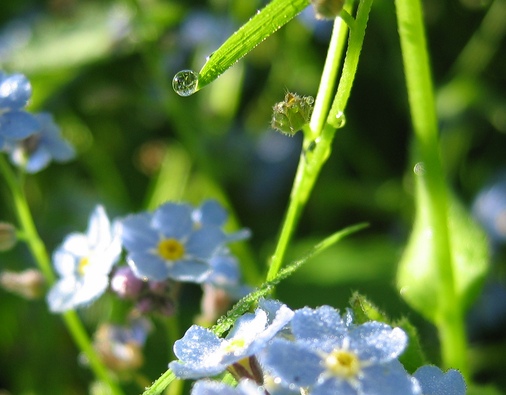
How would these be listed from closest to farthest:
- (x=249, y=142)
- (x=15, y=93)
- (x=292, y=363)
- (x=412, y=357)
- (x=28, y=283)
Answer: (x=292, y=363)
(x=412, y=357)
(x=15, y=93)
(x=28, y=283)
(x=249, y=142)

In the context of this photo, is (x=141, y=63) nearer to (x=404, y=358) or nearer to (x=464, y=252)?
(x=464, y=252)

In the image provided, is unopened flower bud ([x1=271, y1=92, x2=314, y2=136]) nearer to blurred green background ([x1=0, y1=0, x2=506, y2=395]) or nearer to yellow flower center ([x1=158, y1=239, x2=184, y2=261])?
→ yellow flower center ([x1=158, y1=239, x2=184, y2=261])

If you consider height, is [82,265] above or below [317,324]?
above

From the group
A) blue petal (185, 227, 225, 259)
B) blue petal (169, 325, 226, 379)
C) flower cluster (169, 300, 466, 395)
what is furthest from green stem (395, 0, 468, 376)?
blue petal (169, 325, 226, 379)

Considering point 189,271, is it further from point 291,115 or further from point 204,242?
point 291,115

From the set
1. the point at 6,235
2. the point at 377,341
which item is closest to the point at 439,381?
the point at 377,341

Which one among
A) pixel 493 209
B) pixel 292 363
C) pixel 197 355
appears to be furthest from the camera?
pixel 493 209
